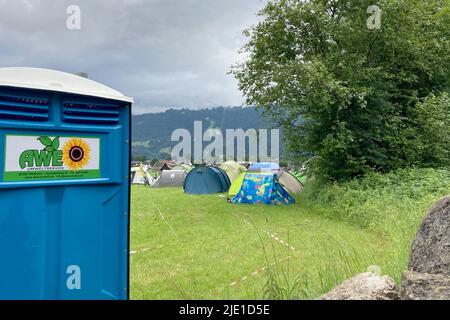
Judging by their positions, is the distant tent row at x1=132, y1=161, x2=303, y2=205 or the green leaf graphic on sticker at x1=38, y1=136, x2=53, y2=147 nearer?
the green leaf graphic on sticker at x1=38, y1=136, x2=53, y2=147

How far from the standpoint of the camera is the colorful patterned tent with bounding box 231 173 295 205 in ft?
42.2

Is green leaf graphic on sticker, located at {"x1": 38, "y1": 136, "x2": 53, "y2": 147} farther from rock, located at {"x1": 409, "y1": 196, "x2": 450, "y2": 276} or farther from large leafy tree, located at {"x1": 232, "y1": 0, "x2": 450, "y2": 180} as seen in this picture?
large leafy tree, located at {"x1": 232, "y1": 0, "x2": 450, "y2": 180}

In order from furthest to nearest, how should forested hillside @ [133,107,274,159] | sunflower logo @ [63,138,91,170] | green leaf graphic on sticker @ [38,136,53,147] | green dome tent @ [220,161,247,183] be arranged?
forested hillside @ [133,107,274,159] < green dome tent @ [220,161,247,183] < sunflower logo @ [63,138,91,170] < green leaf graphic on sticker @ [38,136,53,147]

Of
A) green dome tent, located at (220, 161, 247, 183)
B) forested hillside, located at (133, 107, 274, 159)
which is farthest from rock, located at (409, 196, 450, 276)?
forested hillside, located at (133, 107, 274, 159)

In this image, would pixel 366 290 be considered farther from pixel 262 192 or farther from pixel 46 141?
pixel 262 192

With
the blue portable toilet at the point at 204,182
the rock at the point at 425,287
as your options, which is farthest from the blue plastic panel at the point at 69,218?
the blue portable toilet at the point at 204,182

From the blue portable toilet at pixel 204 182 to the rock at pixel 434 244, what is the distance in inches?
557

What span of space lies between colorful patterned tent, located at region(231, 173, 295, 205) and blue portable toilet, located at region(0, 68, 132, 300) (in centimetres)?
998

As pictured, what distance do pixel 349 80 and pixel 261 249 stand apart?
790cm

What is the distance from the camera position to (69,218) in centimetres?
277

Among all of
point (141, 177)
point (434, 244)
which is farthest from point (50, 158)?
point (141, 177)

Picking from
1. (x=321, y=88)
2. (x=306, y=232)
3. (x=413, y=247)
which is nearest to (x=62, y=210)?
(x=413, y=247)

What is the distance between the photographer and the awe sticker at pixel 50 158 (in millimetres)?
2568

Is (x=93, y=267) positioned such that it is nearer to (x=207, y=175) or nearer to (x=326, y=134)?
(x=326, y=134)
